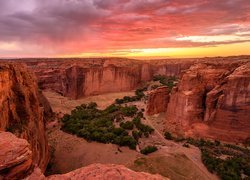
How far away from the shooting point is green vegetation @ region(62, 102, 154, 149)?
24375 mm

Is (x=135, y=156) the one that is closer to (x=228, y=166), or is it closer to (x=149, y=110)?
(x=228, y=166)

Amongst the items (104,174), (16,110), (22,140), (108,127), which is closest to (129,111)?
(108,127)

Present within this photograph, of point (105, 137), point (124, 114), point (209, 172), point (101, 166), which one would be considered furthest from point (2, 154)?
point (124, 114)

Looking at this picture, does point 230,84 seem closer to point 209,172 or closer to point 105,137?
point 209,172

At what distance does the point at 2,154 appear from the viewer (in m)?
6.56

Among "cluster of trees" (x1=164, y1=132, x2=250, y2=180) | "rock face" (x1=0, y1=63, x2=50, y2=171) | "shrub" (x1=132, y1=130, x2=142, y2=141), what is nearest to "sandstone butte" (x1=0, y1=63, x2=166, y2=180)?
"rock face" (x1=0, y1=63, x2=50, y2=171)

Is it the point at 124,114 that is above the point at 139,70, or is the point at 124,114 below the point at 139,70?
below

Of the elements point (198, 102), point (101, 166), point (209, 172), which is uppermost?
point (101, 166)

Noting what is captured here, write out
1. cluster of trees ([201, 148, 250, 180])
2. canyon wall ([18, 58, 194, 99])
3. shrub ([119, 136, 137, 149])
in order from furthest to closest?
canyon wall ([18, 58, 194, 99]), shrub ([119, 136, 137, 149]), cluster of trees ([201, 148, 250, 180])

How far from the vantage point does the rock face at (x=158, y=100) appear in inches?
1139

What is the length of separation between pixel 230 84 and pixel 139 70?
42.4 meters

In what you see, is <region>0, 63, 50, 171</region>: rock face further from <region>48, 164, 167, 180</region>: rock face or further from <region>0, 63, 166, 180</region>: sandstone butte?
<region>48, 164, 167, 180</region>: rock face

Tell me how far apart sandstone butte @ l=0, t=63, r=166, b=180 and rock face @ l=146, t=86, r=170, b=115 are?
15.1 metres

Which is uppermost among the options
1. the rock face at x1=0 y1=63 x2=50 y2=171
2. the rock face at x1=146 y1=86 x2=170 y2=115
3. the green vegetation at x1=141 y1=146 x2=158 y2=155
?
the rock face at x1=0 y1=63 x2=50 y2=171
